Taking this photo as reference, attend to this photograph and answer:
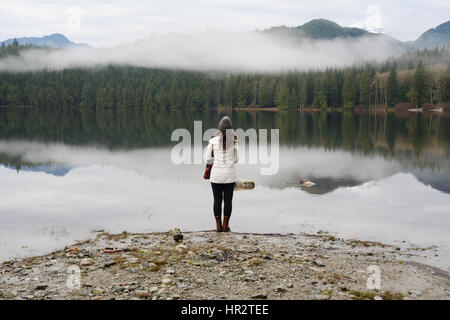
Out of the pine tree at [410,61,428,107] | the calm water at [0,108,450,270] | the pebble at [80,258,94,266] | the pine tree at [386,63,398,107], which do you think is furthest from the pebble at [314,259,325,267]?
the pine tree at [386,63,398,107]

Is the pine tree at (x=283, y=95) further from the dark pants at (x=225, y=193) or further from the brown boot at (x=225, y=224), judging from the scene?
the dark pants at (x=225, y=193)

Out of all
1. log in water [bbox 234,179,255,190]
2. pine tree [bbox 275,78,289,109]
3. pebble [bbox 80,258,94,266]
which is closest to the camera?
pebble [bbox 80,258,94,266]

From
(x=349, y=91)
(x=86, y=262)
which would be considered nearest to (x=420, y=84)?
(x=349, y=91)

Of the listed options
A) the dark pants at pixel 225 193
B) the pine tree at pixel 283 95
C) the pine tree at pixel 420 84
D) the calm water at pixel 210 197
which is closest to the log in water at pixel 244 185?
the calm water at pixel 210 197

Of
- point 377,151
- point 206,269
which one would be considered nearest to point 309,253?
point 206,269

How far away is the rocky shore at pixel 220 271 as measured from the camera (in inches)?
384

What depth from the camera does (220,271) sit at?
434 inches

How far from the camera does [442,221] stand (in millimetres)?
18719

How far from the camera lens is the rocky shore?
32.0 ft

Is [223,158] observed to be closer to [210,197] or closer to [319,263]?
[319,263]

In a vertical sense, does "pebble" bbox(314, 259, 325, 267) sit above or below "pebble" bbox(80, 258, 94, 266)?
below

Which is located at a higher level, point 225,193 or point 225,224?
point 225,193

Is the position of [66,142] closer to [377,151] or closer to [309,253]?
[377,151]

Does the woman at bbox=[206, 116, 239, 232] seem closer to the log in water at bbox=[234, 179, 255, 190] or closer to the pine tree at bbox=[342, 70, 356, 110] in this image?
the log in water at bbox=[234, 179, 255, 190]
